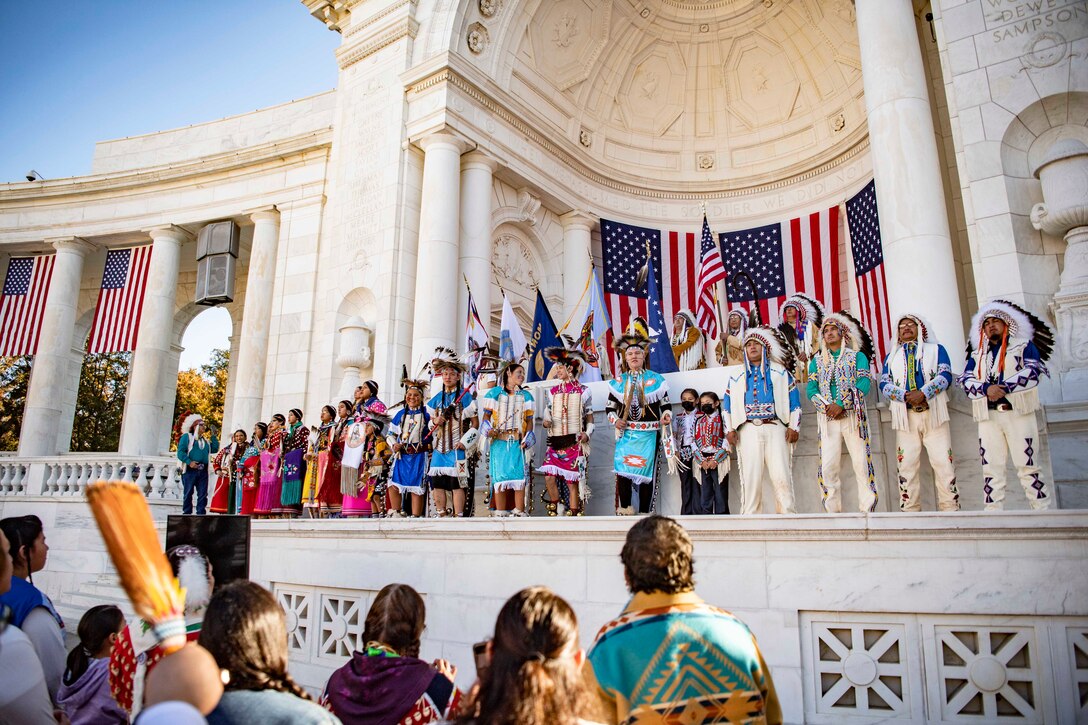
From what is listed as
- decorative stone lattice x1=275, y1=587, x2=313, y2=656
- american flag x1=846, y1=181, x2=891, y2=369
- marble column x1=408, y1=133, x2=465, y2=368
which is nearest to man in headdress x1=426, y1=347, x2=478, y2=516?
decorative stone lattice x1=275, y1=587, x2=313, y2=656

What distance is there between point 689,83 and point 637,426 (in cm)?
1510

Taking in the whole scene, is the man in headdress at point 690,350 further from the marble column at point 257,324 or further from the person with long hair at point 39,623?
the marble column at point 257,324

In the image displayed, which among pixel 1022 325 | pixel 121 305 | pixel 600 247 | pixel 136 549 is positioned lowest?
pixel 136 549

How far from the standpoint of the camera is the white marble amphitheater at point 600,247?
4910 mm

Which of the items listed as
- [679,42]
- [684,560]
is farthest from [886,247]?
[679,42]

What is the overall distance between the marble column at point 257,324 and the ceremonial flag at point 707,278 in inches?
440

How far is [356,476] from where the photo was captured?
1059 centimetres

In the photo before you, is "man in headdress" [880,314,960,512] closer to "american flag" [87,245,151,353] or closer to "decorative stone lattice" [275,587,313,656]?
"decorative stone lattice" [275,587,313,656]

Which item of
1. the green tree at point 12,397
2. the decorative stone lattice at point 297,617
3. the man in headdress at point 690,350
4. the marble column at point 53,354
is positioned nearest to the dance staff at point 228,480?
the decorative stone lattice at point 297,617

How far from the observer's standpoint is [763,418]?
7750 mm

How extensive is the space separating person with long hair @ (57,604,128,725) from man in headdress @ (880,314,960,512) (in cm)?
673

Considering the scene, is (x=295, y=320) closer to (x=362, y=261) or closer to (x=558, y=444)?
(x=362, y=261)

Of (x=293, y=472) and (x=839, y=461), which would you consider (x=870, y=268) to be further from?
(x=293, y=472)

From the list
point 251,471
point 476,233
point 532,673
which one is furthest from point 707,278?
point 532,673
